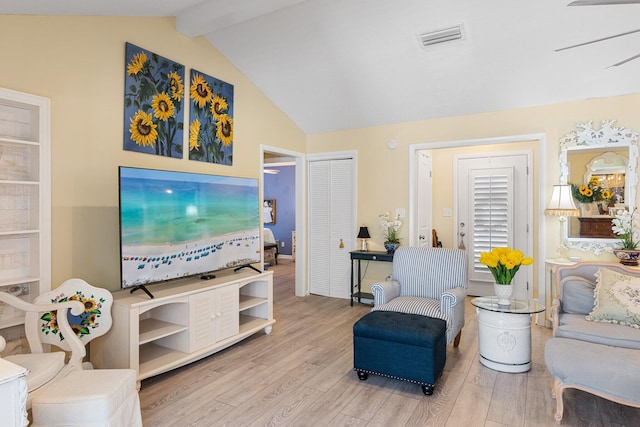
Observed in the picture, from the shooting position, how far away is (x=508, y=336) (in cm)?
296

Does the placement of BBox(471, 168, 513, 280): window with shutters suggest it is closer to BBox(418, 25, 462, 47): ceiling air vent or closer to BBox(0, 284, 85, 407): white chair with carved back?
BBox(418, 25, 462, 47): ceiling air vent

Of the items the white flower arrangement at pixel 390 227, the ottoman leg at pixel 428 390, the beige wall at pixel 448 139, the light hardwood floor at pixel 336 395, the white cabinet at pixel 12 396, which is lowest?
the light hardwood floor at pixel 336 395

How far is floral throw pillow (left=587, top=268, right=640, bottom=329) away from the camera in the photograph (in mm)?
2699

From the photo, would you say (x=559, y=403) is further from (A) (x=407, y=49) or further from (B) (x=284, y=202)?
(B) (x=284, y=202)

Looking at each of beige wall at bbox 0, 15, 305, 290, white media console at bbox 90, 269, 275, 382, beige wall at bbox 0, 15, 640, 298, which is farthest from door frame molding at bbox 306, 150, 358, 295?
beige wall at bbox 0, 15, 305, 290

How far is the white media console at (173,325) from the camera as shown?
2.69m

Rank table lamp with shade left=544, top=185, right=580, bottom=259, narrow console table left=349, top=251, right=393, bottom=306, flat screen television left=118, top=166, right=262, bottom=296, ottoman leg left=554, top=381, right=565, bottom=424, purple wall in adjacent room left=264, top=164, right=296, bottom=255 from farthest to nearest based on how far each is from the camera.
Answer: purple wall in adjacent room left=264, top=164, right=296, bottom=255
narrow console table left=349, top=251, right=393, bottom=306
table lamp with shade left=544, top=185, right=580, bottom=259
flat screen television left=118, top=166, right=262, bottom=296
ottoman leg left=554, top=381, right=565, bottom=424

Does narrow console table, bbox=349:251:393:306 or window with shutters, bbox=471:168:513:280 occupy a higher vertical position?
window with shutters, bbox=471:168:513:280

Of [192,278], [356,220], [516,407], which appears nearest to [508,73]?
[356,220]

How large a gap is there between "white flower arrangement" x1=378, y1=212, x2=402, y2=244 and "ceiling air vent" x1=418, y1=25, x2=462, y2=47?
→ 2.19 meters

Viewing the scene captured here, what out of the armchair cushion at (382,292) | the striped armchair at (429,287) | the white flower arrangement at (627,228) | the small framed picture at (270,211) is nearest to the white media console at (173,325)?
the armchair cushion at (382,292)

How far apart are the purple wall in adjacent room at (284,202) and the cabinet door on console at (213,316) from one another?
19.9ft

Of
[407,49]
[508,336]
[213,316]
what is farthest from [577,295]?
[213,316]

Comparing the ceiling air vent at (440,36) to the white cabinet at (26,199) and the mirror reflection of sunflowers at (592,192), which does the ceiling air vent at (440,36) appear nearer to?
the mirror reflection of sunflowers at (592,192)
